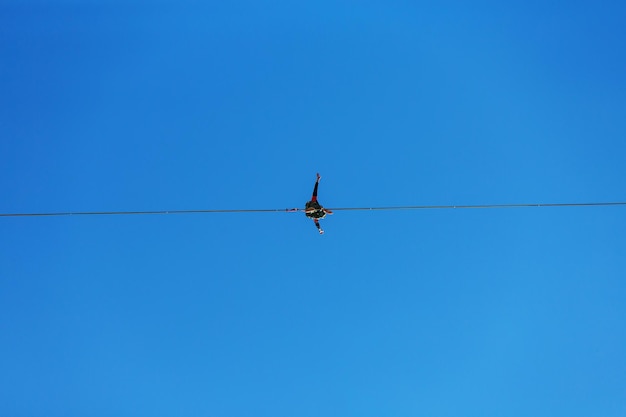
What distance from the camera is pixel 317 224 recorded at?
17.0 metres

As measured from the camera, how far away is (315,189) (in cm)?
1680

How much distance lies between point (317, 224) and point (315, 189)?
1137mm
